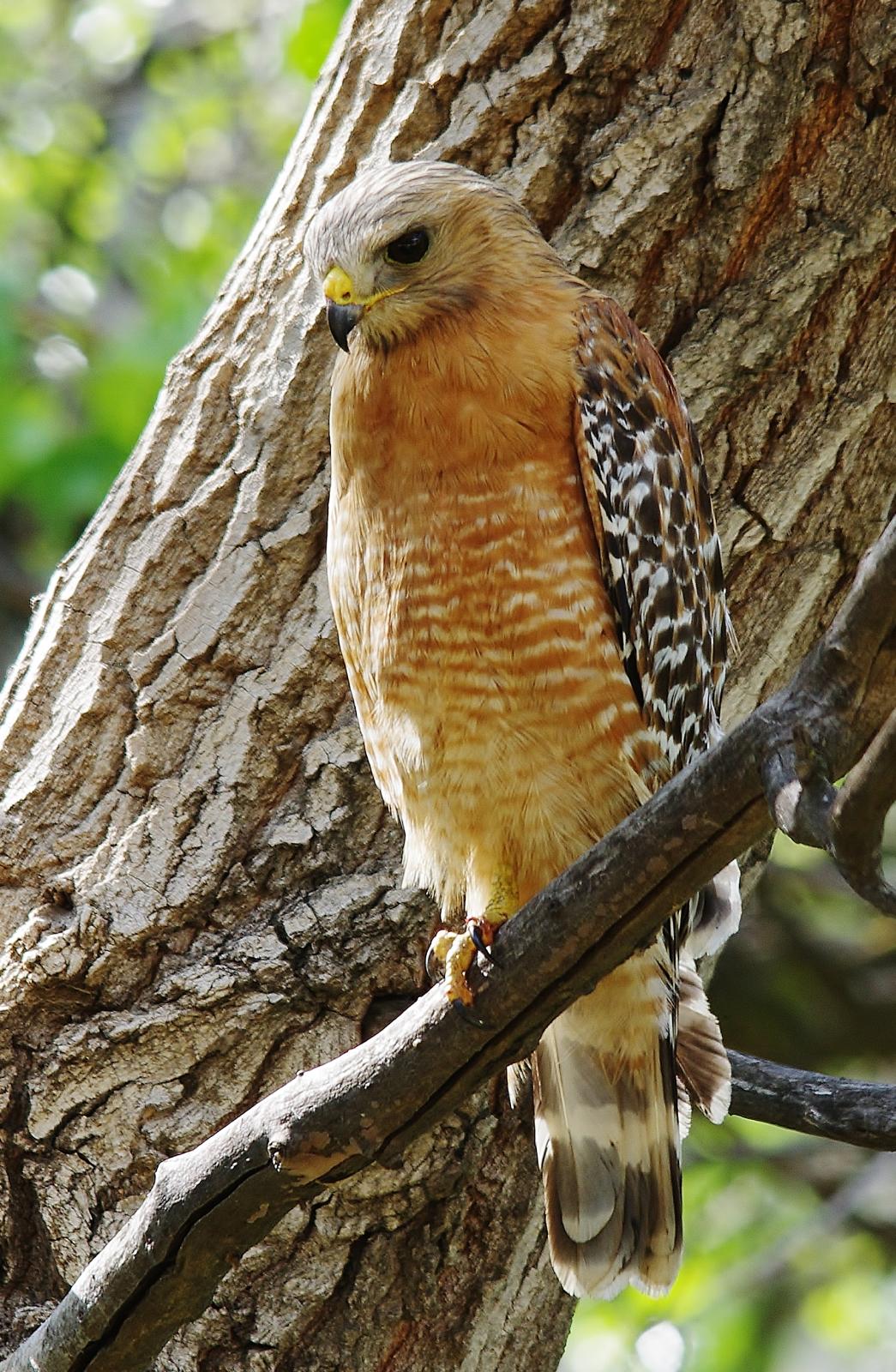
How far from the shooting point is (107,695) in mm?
4316

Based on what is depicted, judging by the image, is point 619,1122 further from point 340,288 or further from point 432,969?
point 340,288

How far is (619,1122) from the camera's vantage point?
4230 millimetres

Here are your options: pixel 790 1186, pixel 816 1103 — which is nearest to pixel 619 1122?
pixel 816 1103

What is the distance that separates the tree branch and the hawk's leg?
5cm

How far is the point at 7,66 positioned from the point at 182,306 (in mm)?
4986

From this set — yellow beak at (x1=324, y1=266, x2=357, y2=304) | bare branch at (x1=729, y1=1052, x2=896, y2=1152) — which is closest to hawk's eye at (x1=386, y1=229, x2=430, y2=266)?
yellow beak at (x1=324, y1=266, x2=357, y2=304)

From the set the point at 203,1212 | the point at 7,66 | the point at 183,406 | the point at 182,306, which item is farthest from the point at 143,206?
the point at 203,1212

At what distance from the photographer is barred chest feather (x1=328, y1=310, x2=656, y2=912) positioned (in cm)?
376

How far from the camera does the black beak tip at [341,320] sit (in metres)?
3.95

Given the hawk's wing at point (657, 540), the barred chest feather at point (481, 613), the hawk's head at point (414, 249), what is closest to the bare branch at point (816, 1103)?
the hawk's wing at point (657, 540)

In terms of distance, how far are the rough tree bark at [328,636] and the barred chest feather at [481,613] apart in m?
0.40

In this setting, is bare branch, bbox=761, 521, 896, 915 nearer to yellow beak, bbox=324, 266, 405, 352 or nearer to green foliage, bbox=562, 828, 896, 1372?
yellow beak, bbox=324, 266, 405, 352

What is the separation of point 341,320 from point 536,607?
0.89 metres

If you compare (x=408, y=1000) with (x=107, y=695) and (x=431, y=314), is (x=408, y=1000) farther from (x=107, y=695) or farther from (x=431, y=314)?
(x=431, y=314)
